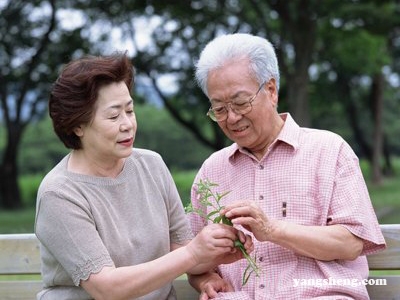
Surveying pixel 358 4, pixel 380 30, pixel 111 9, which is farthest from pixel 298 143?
pixel 380 30

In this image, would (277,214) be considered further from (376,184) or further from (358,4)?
(376,184)

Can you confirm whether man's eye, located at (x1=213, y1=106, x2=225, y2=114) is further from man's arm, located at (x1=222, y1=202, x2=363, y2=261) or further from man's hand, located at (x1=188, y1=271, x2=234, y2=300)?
man's hand, located at (x1=188, y1=271, x2=234, y2=300)

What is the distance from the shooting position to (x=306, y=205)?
3.15 meters

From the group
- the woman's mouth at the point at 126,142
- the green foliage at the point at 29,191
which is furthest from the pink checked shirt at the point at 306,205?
the green foliage at the point at 29,191

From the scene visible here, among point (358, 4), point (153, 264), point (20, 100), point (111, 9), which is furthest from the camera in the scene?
point (20, 100)

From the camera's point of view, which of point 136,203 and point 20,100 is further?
point 20,100

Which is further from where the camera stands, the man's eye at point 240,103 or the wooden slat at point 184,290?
the wooden slat at point 184,290

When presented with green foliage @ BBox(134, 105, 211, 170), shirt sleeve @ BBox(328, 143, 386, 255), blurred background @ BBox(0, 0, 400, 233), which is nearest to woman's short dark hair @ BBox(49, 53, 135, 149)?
shirt sleeve @ BBox(328, 143, 386, 255)

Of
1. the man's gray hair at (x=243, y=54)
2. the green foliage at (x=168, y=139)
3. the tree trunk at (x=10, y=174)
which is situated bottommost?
the green foliage at (x=168, y=139)

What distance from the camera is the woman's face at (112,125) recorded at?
307cm

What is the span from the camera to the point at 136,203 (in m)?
3.21

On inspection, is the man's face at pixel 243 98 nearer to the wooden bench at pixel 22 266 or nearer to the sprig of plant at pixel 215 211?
the sprig of plant at pixel 215 211

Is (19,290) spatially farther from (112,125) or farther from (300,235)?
(300,235)

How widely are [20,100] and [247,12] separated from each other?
24.7 ft
